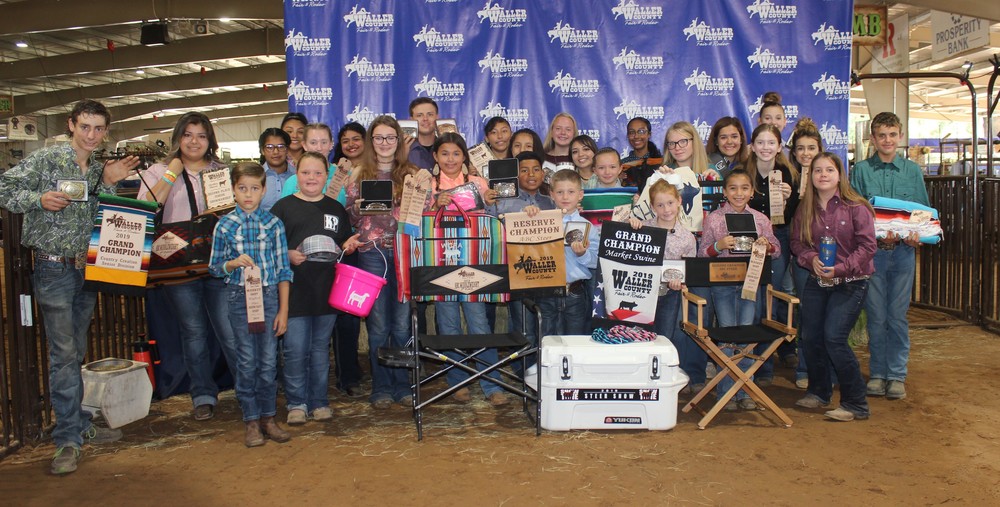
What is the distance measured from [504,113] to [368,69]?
1287mm

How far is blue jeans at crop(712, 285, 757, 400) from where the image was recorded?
4.94 metres

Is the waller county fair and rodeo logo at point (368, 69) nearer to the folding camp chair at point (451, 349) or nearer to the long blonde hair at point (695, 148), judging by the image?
the long blonde hair at point (695, 148)

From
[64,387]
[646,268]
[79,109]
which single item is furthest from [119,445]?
[646,268]

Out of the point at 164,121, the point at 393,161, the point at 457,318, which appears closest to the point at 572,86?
the point at 393,161

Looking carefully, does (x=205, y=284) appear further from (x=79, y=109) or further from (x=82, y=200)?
(x=79, y=109)

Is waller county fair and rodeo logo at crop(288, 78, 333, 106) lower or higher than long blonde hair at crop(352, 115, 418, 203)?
higher

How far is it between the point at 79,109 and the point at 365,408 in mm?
2520

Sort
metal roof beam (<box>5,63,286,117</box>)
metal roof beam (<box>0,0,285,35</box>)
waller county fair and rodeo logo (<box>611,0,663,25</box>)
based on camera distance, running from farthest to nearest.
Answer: metal roof beam (<box>5,63,286,117</box>)
metal roof beam (<box>0,0,285,35</box>)
waller county fair and rodeo logo (<box>611,0,663,25</box>)

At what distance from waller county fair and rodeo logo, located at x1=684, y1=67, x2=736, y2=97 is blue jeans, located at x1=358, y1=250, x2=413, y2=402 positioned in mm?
3562

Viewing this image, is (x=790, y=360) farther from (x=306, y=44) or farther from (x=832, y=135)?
(x=306, y=44)

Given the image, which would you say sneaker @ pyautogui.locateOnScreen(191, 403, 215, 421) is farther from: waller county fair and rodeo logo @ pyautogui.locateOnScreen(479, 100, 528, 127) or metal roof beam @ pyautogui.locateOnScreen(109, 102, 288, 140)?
metal roof beam @ pyautogui.locateOnScreen(109, 102, 288, 140)

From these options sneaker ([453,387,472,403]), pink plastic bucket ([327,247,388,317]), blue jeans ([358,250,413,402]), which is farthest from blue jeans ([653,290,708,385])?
pink plastic bucket ([327,247,388,317])

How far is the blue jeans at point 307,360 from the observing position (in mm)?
4586

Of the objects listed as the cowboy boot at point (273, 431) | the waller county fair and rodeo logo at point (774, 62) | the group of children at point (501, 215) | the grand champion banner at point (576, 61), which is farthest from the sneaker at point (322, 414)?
the waller county fair and rodeo logo at point (774, 62)
